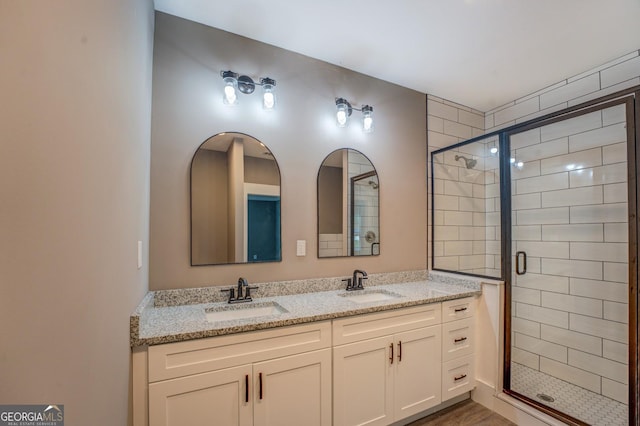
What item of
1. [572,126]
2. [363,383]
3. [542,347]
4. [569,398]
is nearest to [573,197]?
[572,126]

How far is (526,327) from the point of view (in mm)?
2426

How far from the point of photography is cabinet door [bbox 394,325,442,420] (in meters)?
1.84

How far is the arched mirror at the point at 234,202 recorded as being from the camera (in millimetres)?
1836

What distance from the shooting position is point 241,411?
1.37 m

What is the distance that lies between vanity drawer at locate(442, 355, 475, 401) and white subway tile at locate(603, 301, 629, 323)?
1043 mm

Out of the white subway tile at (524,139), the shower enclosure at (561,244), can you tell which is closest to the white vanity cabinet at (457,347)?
the shower enclosure at (561,244)

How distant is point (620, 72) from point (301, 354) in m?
3.07

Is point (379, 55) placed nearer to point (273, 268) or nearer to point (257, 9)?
point (257, 9)

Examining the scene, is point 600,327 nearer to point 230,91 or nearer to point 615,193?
point 615,193

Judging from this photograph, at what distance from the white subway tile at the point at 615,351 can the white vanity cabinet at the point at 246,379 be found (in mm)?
2136

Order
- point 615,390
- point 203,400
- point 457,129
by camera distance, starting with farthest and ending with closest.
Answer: point 457,129, point 615,390, point 203,400

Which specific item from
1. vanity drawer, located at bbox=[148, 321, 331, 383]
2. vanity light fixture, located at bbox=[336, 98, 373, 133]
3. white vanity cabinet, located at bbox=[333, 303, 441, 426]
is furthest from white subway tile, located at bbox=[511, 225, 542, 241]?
vanity drawer, located at bbox=[148, 321, 331, 383]

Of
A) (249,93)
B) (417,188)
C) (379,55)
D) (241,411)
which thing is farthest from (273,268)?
(379,55)

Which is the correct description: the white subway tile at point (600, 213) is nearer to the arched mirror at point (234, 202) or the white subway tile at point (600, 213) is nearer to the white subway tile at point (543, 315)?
the white subway tile at point (543, 315)
